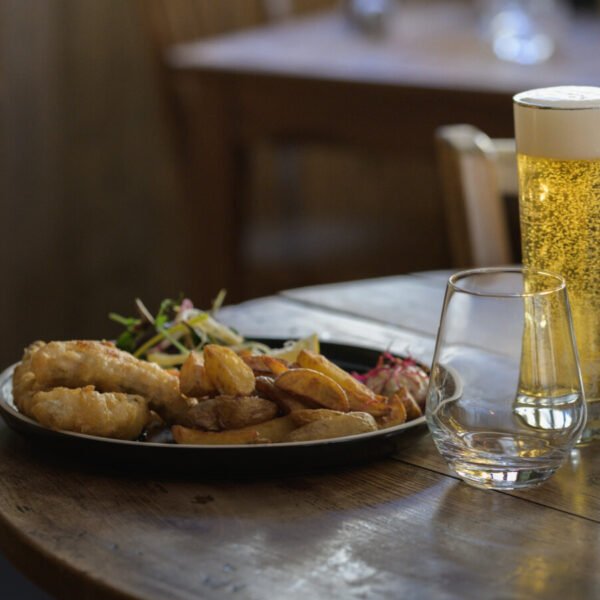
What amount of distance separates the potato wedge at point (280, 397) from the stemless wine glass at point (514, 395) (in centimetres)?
10

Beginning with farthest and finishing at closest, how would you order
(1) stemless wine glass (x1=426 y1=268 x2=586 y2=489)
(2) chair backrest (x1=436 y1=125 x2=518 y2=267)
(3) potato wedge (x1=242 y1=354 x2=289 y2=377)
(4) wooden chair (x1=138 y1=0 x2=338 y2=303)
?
(4) wooden chair (x1=138 y1=0 x2=338 y2=303), (2) chair backrest (x1=436 y1=125 x2=518 y2=267), (3) potato wedge (x1=242 y1=354 x2=289 y2=377), (1) stemless wine glass (x1=426 y1=268 x2=586 y2=489)

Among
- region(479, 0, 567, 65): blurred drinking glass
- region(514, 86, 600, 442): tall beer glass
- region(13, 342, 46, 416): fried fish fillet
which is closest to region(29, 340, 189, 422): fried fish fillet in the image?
region(13, 342, 46, 416): fried fish fillet

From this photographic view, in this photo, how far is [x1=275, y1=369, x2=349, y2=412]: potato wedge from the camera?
2.91ft

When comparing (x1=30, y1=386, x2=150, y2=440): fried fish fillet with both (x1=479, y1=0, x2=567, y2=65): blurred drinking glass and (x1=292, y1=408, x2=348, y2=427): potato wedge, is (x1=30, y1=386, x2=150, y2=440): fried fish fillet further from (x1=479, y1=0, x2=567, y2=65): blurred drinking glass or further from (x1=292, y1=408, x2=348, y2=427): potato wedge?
(x1=479, y1=0, x2=567, y2=65): blurred drinking glass

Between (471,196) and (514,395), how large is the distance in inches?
34.3

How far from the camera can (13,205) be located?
3277 mm

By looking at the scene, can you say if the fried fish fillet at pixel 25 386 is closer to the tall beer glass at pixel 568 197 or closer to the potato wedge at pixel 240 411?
the potato wedge at pixel 240 411

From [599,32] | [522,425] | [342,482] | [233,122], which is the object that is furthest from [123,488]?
[599,32]

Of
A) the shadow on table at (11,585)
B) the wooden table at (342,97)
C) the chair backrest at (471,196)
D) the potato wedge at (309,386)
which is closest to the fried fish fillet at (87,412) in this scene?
the potato wedge at (309,386)

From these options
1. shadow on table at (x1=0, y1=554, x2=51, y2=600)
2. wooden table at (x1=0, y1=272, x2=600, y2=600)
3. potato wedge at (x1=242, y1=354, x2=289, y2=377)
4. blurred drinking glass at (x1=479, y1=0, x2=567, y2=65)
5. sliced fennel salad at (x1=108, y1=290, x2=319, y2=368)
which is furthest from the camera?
blurred drinking glass at (x1=479, y1=0, x2=567, y2=65)

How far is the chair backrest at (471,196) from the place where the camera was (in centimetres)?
173

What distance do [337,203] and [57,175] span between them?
88 centimetres

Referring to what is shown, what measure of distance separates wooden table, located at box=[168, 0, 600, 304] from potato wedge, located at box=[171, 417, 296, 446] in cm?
169

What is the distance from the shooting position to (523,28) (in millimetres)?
2945
